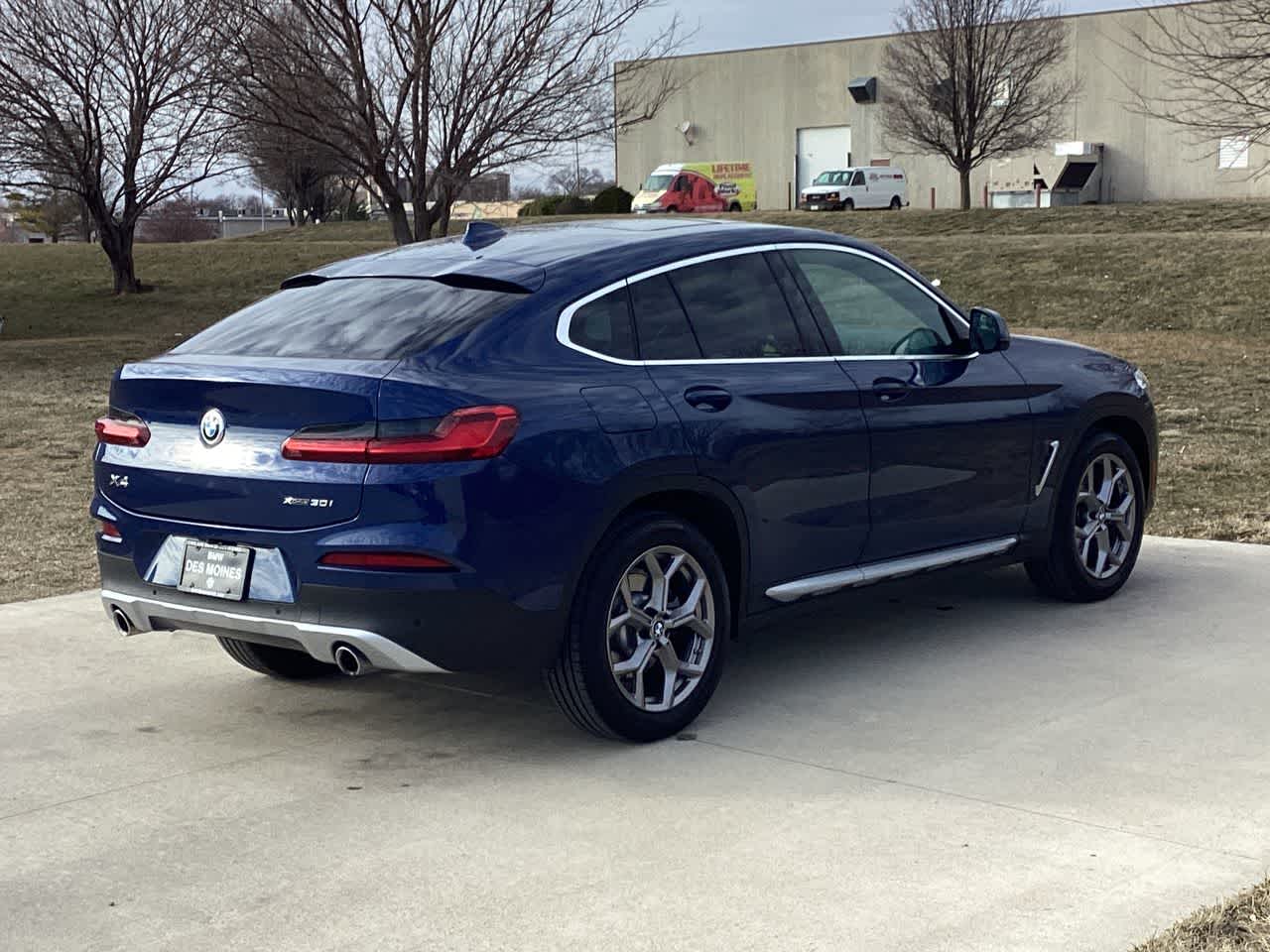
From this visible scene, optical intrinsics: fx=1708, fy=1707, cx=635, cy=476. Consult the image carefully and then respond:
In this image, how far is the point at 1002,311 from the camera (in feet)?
76.9

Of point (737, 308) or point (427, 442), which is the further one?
point (737, 308)

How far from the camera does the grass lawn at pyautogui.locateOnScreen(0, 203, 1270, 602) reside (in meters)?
10.2

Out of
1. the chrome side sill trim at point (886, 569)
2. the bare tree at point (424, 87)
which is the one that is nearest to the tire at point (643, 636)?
the chrome side sill trim at point (886, 569)

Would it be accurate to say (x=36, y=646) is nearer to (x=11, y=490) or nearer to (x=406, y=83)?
(x=11, y=490)

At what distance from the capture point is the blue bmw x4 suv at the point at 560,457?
4.94 meters

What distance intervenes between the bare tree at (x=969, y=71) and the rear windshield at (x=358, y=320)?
42.9m

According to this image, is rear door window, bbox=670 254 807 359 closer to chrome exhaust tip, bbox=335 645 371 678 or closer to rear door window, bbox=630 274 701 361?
rear door window, bbox=630 274 701 361

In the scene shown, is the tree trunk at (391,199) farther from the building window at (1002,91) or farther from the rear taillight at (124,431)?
the building window at (1002,91)

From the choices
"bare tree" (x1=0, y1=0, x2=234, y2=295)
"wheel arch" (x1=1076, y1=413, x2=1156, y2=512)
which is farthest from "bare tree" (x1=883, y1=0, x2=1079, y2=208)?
"wheel arch" (x1=1076, y1=413, x2=1156, y2=512)

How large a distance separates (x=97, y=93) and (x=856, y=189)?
29654 millimetres

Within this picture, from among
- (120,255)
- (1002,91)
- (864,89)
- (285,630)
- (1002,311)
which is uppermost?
(864,89)

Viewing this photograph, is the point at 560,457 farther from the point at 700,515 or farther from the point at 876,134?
the point at 876,134

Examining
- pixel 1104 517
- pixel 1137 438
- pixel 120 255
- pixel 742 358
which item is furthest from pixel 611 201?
pixel 742 358

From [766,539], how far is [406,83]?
16202 mm
